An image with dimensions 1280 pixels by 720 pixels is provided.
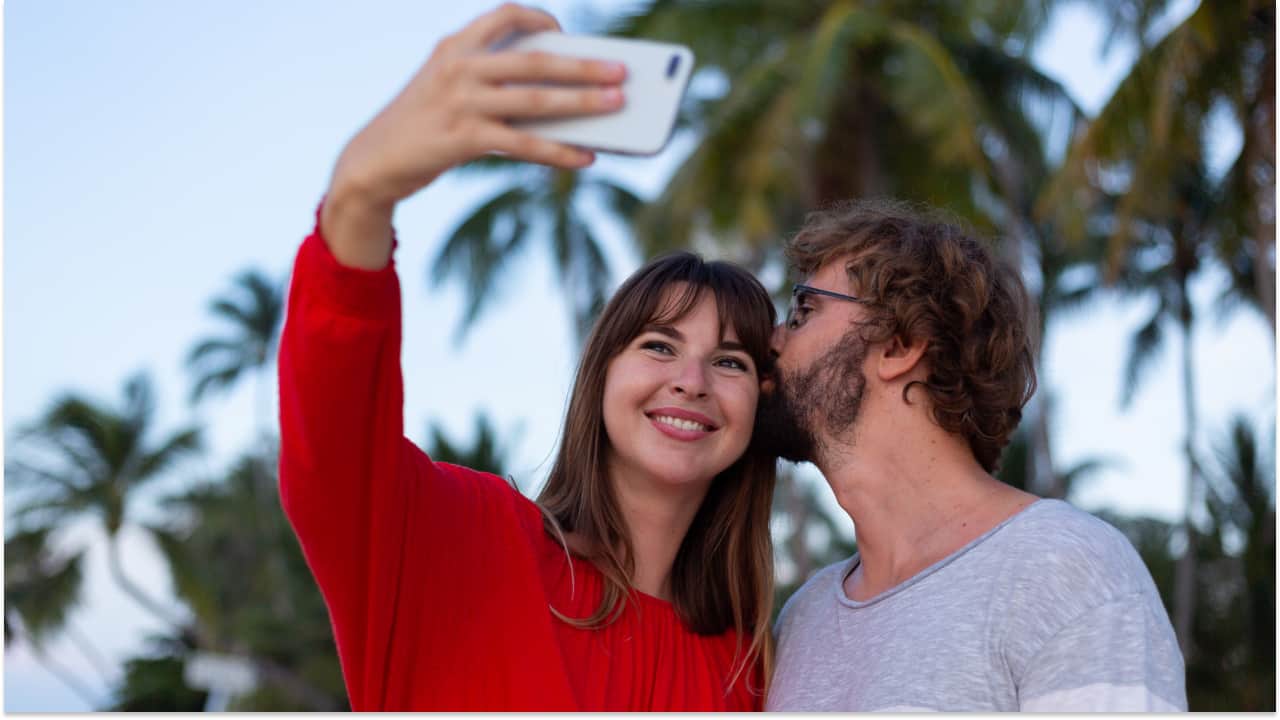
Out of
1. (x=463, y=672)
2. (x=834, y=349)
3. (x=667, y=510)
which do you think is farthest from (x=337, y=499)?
(x=834, y=349)

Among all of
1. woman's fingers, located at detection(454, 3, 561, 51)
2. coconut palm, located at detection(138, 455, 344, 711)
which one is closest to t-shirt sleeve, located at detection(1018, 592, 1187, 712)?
woman's fingers, located at detection(454, 3, 561, 51)

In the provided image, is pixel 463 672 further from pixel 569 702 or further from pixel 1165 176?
pixel 1165 176

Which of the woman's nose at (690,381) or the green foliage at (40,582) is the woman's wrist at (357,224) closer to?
the woman's nose at (690,381)

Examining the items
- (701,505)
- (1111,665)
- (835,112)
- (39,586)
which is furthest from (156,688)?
(1111,665)

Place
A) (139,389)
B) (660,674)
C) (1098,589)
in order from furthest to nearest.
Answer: (139,389) → (660,674) → (1098,589)

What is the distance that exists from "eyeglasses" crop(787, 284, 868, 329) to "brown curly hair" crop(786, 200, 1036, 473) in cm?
7

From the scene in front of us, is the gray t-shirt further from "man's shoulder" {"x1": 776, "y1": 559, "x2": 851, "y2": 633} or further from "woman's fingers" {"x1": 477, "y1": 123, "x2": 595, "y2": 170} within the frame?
"woman's fingers" {"x1": 477, "y1": 123, "x2": 595, "y2": 170}

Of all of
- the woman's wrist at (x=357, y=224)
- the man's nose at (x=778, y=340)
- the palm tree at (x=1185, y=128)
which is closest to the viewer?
the woman's wrist at (x=357, y=224)

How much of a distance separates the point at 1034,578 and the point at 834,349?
3.24 feet

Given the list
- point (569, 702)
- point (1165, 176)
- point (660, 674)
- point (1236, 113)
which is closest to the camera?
point (569, 702)

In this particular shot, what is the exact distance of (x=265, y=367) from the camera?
4212cm

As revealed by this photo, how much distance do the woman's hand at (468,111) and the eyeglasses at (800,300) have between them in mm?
1967

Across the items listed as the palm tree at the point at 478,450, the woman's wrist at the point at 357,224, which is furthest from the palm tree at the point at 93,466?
the woman's wrist at the point at 357,224

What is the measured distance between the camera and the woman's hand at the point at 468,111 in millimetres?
1454
